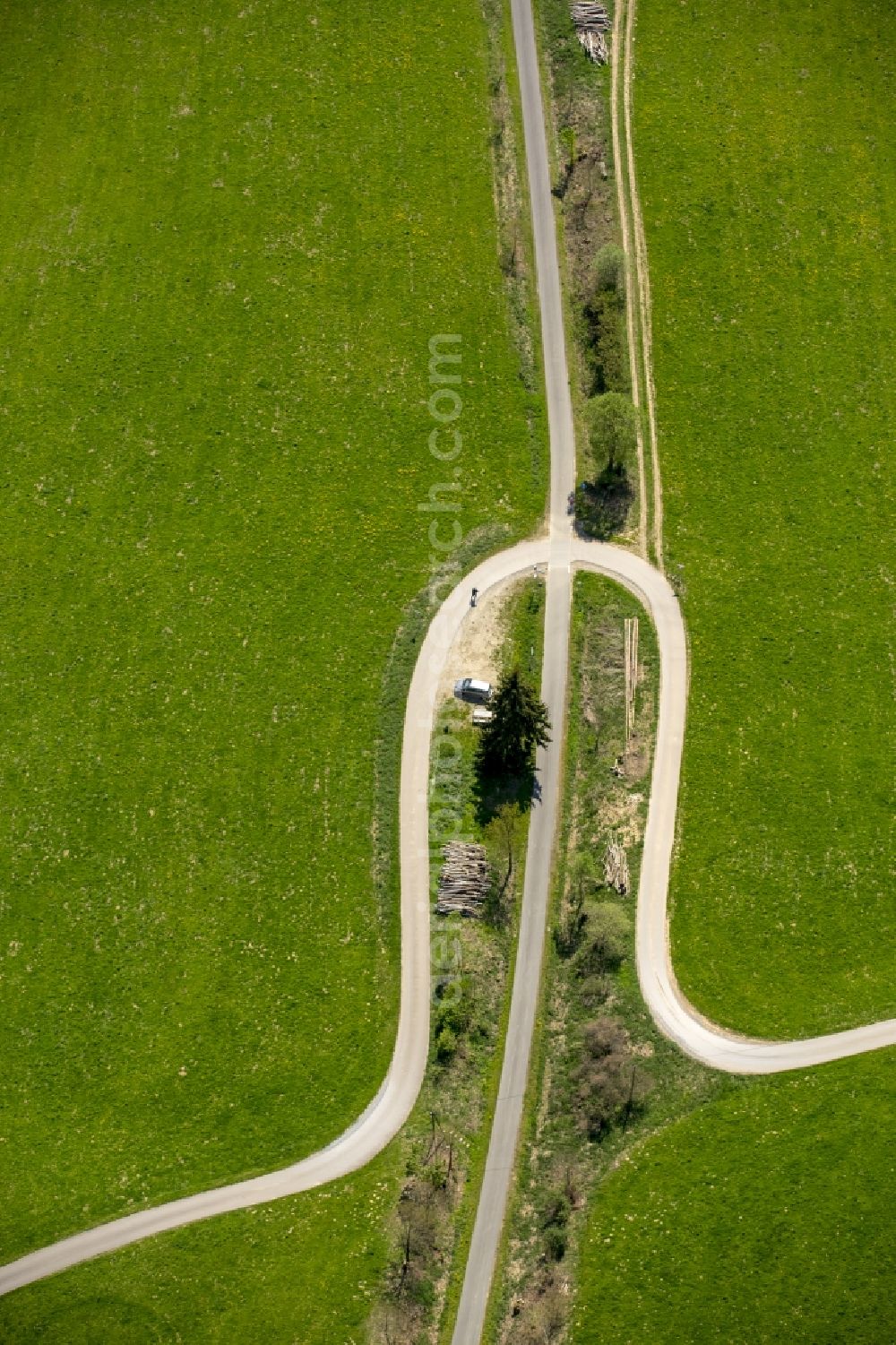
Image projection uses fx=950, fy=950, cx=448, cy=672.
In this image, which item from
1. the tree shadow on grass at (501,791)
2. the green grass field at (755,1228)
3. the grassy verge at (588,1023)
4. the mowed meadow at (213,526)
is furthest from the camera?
the tree shadow on grass at (501,791)

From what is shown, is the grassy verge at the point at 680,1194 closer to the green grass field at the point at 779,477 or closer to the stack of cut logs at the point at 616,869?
the stack of cut logs at the point at 616,869

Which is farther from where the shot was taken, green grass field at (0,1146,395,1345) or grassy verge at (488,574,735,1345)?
grassy verge at (488,574,735,1345)

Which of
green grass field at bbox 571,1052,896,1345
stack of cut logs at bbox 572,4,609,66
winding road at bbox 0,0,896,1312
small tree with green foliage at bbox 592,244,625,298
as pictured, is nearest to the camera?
green grass field at bbox 571,1052,896,1345

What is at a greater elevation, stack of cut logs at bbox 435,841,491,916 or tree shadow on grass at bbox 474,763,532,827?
tree shadow on grass at bbox 474,763,532,827

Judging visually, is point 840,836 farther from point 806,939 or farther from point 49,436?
point 49,436

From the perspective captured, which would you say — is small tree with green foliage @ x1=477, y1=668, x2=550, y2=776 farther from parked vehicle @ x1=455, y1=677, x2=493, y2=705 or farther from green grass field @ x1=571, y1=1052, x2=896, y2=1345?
green grass field @ x1=571, y1=1052, x2=896, y2=1345

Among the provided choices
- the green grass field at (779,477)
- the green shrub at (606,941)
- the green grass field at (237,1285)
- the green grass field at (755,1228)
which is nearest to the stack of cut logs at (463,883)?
the green shrub at (606,941)

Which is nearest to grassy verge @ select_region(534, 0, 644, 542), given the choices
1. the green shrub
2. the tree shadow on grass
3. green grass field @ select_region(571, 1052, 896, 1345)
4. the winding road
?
the winding road
